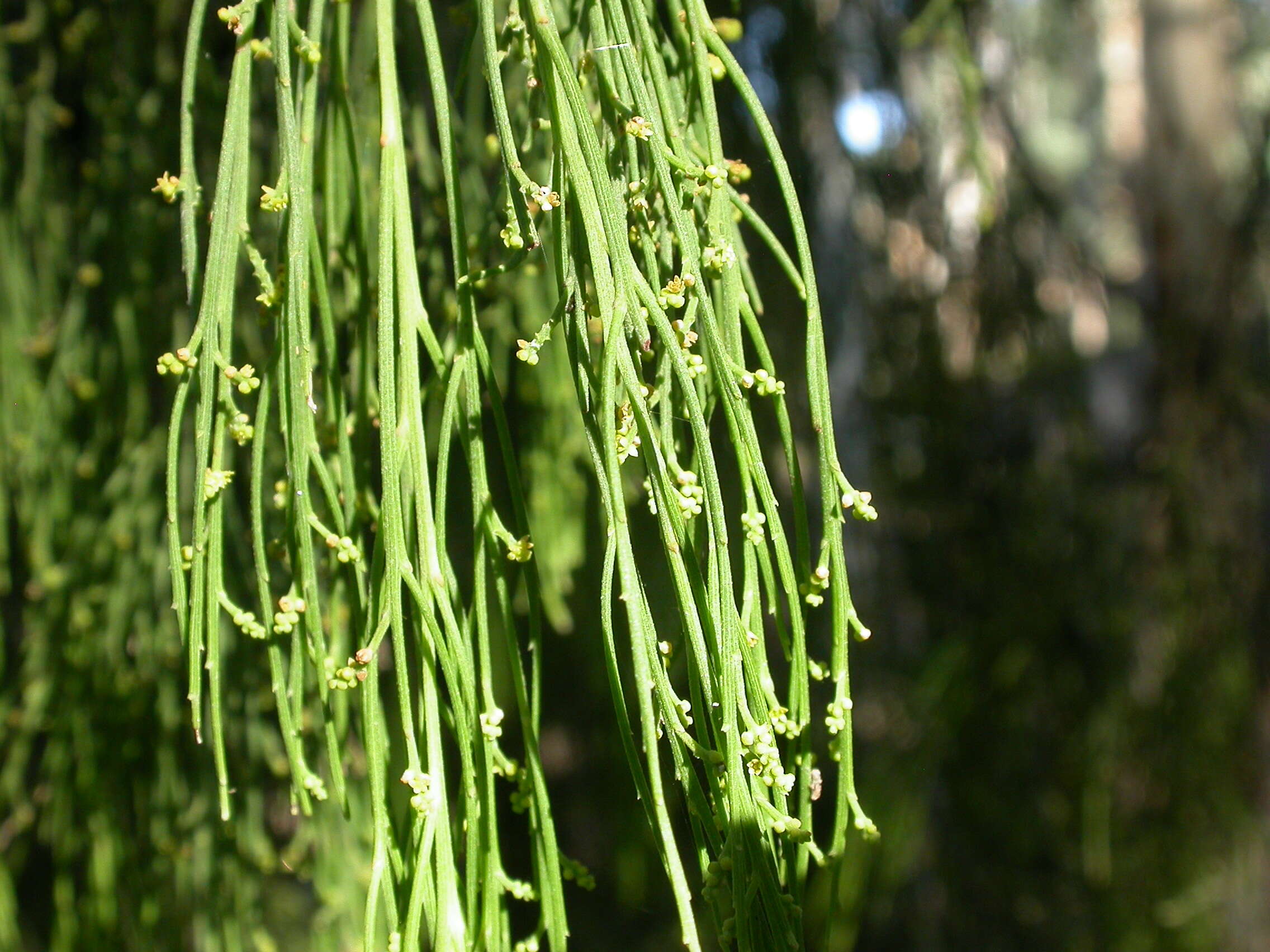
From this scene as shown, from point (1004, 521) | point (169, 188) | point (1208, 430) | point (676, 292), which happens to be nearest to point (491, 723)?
point (676, 292)

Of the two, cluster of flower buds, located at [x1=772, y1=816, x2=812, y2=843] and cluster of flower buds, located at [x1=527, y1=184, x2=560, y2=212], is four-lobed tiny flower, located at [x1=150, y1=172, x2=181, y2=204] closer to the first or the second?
cluster of flower buds, located at [x1=527, y1=184, x2=560, y2=212]

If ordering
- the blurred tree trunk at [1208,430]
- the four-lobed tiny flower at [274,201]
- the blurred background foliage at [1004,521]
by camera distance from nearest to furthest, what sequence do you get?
the four-lobed tiny flower at [274,201]
the blurred background foliage at [1004,521]
the blurred tree trunk at [1208,430]

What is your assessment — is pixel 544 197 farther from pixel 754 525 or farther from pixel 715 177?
pixel 754 525

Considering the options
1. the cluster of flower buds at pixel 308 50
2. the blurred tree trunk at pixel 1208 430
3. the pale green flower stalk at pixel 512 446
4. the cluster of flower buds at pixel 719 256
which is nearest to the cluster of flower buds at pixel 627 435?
the pale green flower stalk at pixel 512 446

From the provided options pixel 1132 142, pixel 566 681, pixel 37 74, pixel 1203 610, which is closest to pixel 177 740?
pixel 566 681

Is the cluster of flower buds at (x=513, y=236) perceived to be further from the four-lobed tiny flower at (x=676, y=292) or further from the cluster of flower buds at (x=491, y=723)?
the cluster of flower buds at (x=491, y=723)

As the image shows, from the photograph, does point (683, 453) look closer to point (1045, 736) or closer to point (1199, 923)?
point (1045, 736)

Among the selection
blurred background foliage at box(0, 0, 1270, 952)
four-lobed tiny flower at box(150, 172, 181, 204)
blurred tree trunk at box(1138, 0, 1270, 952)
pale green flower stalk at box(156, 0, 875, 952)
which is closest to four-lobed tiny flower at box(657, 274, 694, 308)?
pale green flower stalk at box(156, 0, 875, 952)
